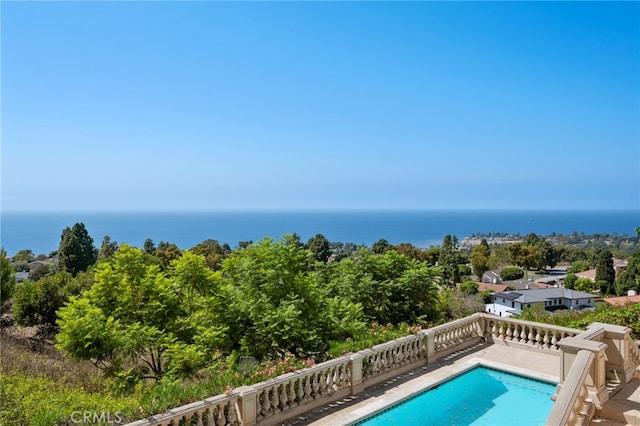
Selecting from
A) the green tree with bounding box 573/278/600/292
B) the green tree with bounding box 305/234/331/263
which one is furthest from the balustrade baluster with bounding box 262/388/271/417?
the green tree with bounding box 573/278/600/292

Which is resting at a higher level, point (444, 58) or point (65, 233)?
point (444, 58)

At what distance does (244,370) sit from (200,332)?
326 centimetres

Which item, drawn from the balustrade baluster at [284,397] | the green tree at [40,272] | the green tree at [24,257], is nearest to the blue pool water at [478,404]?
the balustrade baluster at [284,397]

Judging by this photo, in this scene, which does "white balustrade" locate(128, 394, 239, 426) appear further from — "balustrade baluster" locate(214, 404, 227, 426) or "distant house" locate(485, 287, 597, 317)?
"distant house" locate(485, 287, 597, 317)

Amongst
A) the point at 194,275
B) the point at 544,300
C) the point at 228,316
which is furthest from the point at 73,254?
the point at 544,300

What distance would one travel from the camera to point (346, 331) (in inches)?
414

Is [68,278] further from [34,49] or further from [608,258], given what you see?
[608,258]

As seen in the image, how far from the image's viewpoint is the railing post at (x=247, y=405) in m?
6.63

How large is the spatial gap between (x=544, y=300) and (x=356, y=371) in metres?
49.1

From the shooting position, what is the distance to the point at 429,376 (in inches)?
377

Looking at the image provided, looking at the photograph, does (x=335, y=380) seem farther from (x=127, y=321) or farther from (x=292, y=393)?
(x=127, y=321)

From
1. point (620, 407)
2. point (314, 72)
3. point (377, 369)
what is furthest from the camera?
point (314, 72)

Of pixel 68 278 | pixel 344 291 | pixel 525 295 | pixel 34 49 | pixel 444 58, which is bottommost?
pixel 525 295

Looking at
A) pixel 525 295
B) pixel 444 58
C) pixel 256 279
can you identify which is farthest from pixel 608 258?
pixel 256 279
